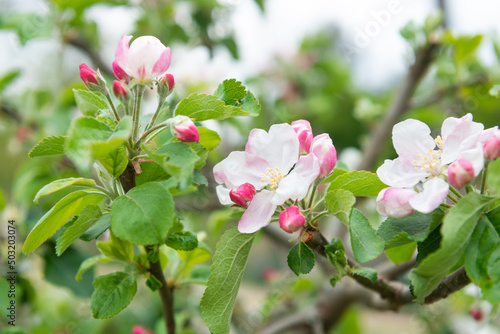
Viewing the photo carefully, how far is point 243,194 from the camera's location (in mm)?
535

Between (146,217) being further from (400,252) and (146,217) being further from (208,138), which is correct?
(400,252)

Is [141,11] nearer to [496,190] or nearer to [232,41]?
[232,41]

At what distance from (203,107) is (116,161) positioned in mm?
117

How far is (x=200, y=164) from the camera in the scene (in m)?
0.57

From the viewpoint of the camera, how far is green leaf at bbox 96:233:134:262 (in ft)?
2.12

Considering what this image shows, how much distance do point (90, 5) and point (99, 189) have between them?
41.0 inches

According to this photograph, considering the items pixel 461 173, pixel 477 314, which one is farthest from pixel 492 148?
pixel 477 314

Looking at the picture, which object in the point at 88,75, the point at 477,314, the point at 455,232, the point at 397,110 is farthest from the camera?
the point at 397,110

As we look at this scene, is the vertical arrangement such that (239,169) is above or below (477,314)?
above

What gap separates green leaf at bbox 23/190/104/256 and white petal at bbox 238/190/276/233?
0.19 metres

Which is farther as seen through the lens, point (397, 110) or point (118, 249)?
point (397, 110)

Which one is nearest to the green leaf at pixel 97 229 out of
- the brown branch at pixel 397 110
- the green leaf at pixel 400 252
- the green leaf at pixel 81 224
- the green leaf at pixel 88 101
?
the green leaf at pixel 81 224

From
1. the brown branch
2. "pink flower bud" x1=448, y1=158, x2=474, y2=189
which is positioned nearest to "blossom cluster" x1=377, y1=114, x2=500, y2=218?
"pink flower bud" x1=448, y1=158, x2=474, y2=189

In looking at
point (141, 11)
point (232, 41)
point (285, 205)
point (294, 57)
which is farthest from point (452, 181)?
point (294, 57)
